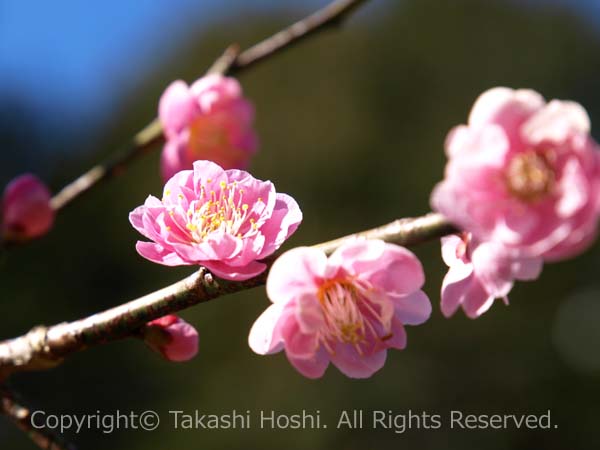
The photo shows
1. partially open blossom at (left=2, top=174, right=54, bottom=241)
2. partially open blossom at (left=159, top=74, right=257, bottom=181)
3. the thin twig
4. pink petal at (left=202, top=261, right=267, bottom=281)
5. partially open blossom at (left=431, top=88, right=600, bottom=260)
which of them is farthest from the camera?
partially open blossom at (left=159, top=74, right=257, bottom=181)

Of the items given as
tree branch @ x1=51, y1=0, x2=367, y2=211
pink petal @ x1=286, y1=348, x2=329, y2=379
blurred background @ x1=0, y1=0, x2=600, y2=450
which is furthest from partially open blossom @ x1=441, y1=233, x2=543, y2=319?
blurred background @ x1=0, y1=0, x2=600, y2=450

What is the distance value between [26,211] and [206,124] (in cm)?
32

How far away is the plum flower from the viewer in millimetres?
536

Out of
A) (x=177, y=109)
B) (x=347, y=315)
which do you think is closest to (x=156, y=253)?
(x=347, y=315)

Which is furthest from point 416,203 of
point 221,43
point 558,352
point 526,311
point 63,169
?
point 63,169

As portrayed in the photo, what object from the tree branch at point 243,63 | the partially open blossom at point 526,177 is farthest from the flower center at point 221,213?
the tree branch at point 243,63

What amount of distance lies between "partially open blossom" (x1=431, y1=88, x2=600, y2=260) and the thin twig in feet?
1.27

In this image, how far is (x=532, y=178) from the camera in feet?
1.46

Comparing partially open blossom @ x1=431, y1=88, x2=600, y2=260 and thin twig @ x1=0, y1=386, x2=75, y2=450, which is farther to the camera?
thin twig @ x1=0, y1=386, x2=75, y2=450

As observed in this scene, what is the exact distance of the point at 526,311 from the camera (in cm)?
581

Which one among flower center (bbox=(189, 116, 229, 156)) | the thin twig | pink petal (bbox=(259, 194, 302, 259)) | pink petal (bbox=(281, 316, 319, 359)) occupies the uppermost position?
flower center (bbox=(189, 116, 229, 156))

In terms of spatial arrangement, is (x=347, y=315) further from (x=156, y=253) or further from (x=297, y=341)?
(x=156, y=253)

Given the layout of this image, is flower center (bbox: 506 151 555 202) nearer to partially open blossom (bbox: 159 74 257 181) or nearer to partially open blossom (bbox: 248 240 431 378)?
partially open blossom (bbox: 248 240 431 378)

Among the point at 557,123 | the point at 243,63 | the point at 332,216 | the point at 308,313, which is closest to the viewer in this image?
the point at 557,123
